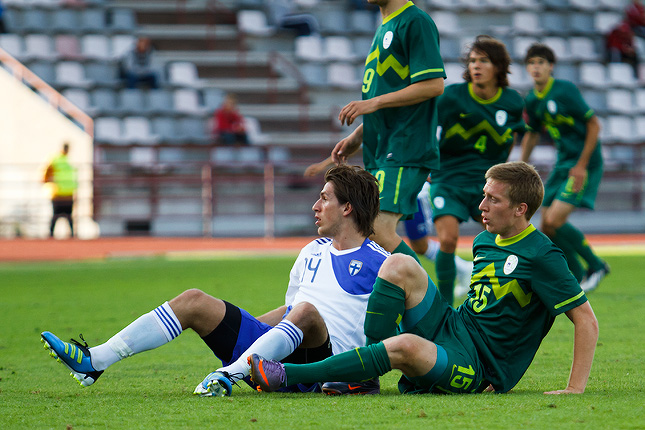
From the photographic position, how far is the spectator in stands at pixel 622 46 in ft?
71.1

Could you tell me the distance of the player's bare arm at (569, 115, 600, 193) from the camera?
8.07 meters

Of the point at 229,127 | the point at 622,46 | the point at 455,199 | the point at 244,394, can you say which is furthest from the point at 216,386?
the point at 622,46

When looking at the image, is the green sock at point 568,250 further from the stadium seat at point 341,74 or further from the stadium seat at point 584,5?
the stadium seat at point 584,5

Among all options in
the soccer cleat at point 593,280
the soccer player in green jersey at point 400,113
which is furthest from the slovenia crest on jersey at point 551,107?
the soccer player in green jersey at point 400,113

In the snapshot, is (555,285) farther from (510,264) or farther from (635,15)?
(635,15)

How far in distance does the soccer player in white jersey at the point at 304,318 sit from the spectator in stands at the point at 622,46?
63.8ft

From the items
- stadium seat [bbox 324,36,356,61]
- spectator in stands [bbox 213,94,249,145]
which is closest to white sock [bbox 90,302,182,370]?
spectator in stands [bbox 213,94,249,145]

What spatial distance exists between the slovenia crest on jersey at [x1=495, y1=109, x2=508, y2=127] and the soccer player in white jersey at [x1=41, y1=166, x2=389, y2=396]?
3032 millimetres

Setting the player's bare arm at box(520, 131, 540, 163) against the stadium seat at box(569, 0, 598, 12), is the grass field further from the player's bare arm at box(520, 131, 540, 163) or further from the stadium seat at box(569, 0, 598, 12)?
the stadium seat at box(569, 0, 598, 12)

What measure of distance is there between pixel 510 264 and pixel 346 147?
1.99 metres

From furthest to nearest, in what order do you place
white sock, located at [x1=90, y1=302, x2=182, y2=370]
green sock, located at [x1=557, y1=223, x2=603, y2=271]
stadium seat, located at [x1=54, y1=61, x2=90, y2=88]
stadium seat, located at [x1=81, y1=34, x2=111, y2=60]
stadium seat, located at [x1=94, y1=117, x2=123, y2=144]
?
stadium seat, located at [x1=81, y1=34, x2=111, y2=60] → stadium seat, located at [x1=54, y1=61, x2=90, y2=88] → stadium seat, located at [x1=94, y1=117, x2=123, y2=144] → green sock, located at [x1=557, y1=223, x2=603, y2=271] → white sock, located at [x1=90, y1=302, x2=182, y2=370]

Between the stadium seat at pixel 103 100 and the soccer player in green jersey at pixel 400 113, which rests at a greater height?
the stadium seat at pixel 103 100

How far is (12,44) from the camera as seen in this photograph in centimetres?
1998

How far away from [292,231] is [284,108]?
3.30 m
